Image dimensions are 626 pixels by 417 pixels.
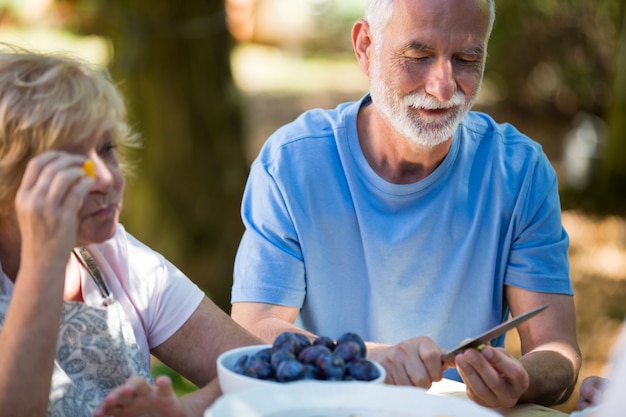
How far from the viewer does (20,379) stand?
1.59 m

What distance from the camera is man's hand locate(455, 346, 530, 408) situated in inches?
75.7

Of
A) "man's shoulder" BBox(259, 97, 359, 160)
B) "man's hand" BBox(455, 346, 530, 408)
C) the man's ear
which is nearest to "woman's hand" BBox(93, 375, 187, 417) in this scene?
"man's hand" BBox(455, 346, 530, 408)

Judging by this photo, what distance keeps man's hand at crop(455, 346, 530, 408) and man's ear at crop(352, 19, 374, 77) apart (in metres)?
1.09

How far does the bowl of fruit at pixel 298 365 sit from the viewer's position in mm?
1571

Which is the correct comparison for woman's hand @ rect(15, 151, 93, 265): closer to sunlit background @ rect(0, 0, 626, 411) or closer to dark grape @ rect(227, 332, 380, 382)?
dark grape @ rect(227, 332, 380, 382)

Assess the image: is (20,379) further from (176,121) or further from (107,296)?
(176,121)

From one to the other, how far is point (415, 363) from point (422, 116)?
2.73 ft

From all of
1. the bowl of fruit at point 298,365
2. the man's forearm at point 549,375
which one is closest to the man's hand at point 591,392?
the man's forearm at point 549,375

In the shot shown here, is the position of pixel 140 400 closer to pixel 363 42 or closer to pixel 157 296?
pixel 157 296

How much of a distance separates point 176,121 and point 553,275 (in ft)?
11.6

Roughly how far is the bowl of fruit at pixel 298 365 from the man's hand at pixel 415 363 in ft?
1.00

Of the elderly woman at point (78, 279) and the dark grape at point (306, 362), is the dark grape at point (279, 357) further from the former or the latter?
the elderly woman at point (78, 279)

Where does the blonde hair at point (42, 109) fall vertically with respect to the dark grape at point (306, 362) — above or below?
above

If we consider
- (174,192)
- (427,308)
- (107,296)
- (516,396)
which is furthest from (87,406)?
(174,192)
